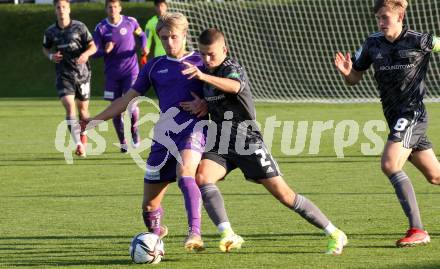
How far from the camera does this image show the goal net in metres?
26.8

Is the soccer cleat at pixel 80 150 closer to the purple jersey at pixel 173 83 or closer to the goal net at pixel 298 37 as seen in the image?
the purple jersey at pixel 173 83

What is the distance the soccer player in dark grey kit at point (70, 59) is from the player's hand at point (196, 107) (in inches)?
297

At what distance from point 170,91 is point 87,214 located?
222cm

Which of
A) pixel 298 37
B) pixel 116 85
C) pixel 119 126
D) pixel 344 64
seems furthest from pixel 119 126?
pixel 298 37

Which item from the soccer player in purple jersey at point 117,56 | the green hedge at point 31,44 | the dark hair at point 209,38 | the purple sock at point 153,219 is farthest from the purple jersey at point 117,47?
the green hedge at point 31,44

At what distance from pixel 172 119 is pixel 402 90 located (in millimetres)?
1710

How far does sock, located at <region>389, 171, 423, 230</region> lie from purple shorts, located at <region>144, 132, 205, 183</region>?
146 cm

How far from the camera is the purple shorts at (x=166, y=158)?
23.6 feet

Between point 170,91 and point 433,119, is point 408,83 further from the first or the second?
point 433,119

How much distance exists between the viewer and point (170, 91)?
734cm

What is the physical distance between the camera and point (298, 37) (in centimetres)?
2958

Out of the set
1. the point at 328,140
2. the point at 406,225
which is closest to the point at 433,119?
the point at 328,140

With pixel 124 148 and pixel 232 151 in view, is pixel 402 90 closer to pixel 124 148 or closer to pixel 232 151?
pixel 232 151

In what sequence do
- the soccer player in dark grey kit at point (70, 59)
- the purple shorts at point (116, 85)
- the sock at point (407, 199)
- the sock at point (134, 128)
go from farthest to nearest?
the sock at point (134, 128) → the purple shorts at point (116, 85) → the soccer player in dark grey kit at point (70, 59) → the sock at point (407, 199)
